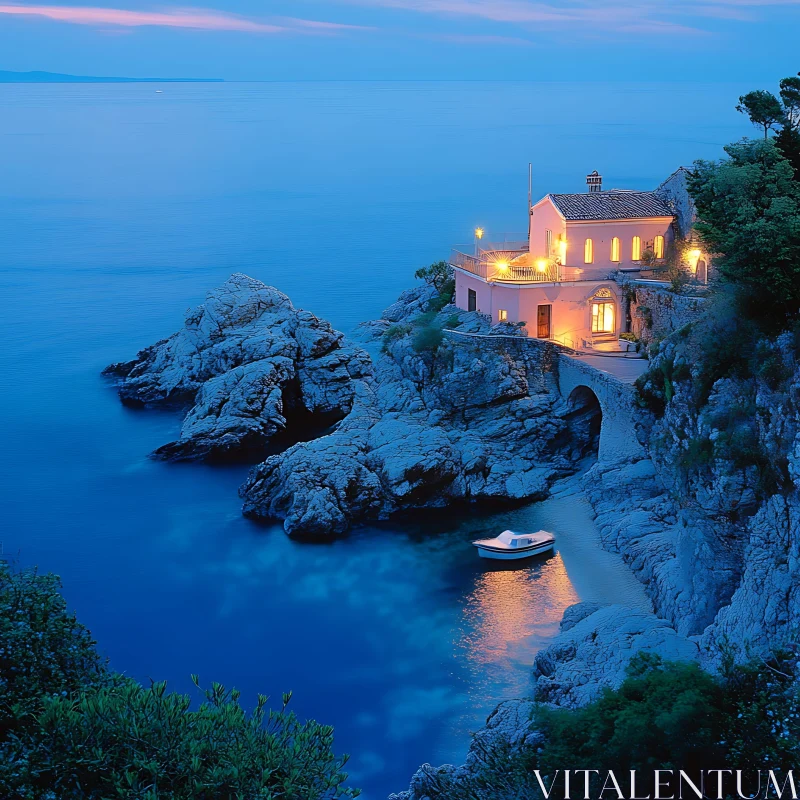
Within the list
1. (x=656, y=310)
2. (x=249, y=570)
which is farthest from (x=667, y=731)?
(x=656, y=310)

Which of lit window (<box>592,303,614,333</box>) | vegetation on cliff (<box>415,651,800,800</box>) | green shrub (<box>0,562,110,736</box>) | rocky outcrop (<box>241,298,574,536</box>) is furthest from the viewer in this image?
lit window (<box>592,303,614,333</box>)

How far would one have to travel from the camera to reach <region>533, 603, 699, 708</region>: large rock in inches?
1081

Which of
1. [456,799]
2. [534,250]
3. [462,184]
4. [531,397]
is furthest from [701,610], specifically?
[462,184]

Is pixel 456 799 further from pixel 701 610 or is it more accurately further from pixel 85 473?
pixel 85 473

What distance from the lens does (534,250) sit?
53.1 meters

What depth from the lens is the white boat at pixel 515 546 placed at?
38.7 m

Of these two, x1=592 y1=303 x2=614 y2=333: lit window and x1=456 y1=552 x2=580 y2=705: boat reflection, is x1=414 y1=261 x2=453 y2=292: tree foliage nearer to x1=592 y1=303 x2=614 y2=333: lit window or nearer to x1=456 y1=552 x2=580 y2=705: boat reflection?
x1=592 y1=303 x2=614 y2=333: lit window

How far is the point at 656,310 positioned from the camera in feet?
154

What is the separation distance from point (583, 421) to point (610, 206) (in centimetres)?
1135

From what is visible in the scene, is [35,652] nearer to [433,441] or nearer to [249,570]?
[249,570]

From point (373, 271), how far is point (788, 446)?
2860 inches

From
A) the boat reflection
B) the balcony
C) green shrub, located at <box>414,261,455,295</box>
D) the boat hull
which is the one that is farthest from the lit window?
the boat reflection

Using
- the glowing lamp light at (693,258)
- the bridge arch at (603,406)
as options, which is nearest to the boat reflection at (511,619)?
the bridge arch at (603,406)

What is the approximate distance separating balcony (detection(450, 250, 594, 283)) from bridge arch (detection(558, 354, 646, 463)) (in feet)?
14.8
